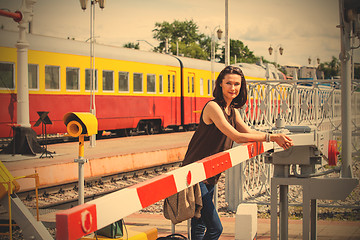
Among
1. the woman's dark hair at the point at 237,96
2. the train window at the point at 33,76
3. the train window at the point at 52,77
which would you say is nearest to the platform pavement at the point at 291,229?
the woman's dark hair at the point at 237,96

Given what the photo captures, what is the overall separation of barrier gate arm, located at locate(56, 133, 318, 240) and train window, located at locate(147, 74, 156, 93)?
17297 millimetres

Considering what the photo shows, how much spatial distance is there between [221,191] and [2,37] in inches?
313

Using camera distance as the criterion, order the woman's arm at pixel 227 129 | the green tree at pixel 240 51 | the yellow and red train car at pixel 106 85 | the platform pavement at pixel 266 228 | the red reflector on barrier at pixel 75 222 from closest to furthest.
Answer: the red reflector on barrier at pixel 75 222 → the woman's arm at pixel 227 129 → the platform pavement at pixel 266 228 → the yellow and red train car at pixel 106 85 → the green tree at pixel 240 51

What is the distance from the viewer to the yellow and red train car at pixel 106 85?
49.5 feet

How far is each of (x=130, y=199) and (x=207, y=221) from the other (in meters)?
1.64

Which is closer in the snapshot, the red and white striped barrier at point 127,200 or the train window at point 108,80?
the red and white striped barrier at point 127,200

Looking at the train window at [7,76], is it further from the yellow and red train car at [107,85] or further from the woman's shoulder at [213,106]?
the woman's shoulder at [213,106]

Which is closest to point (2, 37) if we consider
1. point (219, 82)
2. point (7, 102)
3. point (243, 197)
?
point (7, 102)

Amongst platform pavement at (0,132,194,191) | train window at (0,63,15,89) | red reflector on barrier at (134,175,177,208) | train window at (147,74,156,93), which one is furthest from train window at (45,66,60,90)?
red reflector on barrier at (134,175,177,208)

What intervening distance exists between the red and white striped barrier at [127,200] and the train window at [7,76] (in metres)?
12.9

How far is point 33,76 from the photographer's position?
15781 mm

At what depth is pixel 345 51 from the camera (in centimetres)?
359

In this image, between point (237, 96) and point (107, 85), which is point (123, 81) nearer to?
point (107, 85)

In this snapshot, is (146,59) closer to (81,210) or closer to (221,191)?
(221,191)
